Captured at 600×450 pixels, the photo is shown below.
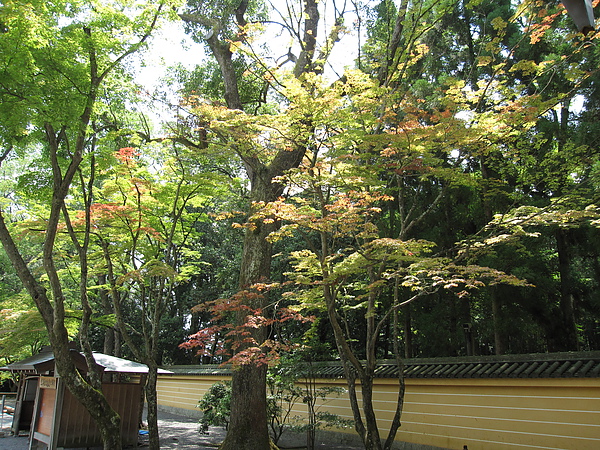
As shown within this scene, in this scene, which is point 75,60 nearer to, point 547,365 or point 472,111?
point 472,111

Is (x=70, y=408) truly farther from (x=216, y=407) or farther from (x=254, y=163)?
→ (x=254, y=163)

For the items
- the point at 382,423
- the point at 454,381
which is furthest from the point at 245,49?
the point at 382,423

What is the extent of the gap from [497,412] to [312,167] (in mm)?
4544

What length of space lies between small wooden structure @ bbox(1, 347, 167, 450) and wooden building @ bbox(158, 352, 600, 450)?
13.8 ft

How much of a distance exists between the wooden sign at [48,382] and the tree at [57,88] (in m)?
1.37

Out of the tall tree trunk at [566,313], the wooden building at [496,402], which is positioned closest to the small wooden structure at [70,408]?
the wooden building at [496,402]

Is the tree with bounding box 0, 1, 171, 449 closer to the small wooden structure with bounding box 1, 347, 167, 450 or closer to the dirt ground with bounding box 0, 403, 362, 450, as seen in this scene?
the small wooden structure with bounding box 1, 347, 167, 450

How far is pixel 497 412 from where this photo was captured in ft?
21.5

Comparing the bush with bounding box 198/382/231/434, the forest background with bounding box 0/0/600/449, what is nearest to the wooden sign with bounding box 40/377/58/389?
the forest background with bounding box 0/0/600/449

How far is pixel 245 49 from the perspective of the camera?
6.68 meters

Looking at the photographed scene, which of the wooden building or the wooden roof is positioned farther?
the wooden roof

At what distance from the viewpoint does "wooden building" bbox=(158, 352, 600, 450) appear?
5648mm

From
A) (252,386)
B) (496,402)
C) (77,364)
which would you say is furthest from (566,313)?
(77,364)

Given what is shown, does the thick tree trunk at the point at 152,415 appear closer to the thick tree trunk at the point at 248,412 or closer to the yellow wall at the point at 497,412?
the thick tree trunk at the point at 248,412
